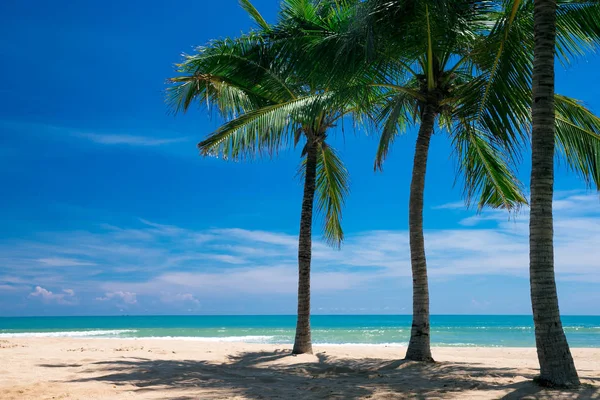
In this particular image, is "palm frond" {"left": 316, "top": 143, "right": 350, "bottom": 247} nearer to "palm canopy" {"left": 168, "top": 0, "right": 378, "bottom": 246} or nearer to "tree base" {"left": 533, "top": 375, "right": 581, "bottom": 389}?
"palm canopy" {"left": 168, "top": 0, "right": 378, "bottom": 246}

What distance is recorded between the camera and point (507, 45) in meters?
7.91

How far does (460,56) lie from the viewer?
9703 mm

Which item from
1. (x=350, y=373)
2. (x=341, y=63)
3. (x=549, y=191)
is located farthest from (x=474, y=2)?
(x=350, y=373)

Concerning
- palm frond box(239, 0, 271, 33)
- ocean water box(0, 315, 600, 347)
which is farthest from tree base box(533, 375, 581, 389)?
ocean water box(0, 315, 600, 347)

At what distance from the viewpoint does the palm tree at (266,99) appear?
386 inches

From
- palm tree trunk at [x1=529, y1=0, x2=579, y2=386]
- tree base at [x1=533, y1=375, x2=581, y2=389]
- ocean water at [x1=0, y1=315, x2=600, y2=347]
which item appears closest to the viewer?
tree base at [x1=533, y1=375, x2=581, y2=389]

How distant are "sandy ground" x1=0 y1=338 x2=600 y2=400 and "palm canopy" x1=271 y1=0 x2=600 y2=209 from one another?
3.43 meters

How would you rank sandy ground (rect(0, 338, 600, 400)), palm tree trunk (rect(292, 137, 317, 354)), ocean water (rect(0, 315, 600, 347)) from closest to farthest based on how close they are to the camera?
1. sandy ground (rect(0, 338, 600, 400))
2. palm tree trunk (rect(292, 137, 317, 354))
3. ocean water (rect(0, 315, 600, 347))

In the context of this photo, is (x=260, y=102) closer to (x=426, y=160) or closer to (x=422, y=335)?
(x=426, y=160)

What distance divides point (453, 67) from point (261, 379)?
6.36m

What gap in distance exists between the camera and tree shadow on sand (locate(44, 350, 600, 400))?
6.29 metres

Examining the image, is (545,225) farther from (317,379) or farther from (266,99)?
(266,99)

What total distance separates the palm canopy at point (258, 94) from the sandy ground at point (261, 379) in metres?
4.24

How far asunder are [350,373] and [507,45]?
5.61 meters
